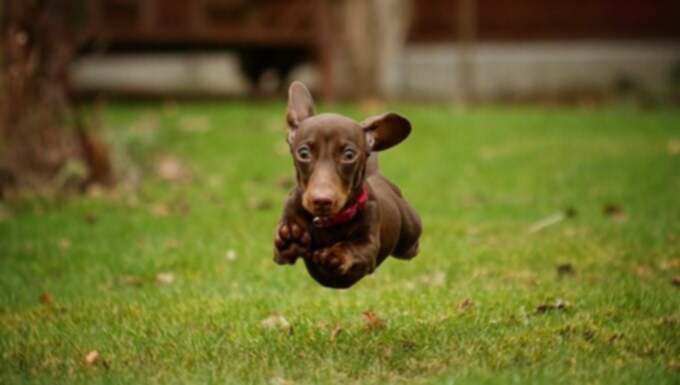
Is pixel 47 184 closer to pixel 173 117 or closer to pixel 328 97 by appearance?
pixel 173 117

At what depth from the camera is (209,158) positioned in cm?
1158

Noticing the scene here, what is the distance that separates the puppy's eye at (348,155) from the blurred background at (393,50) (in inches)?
460

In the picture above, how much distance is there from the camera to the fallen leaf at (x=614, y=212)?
8.30 m

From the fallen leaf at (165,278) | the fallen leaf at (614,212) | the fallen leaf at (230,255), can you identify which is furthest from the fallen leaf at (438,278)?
the fallen leaf at (614,212)

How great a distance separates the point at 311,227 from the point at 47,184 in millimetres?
5694

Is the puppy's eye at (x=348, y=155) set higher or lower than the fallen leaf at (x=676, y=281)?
higher

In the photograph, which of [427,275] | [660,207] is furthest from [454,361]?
[660,207]

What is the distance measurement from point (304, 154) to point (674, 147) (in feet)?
28.7

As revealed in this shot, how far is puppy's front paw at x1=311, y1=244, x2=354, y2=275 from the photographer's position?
391cm

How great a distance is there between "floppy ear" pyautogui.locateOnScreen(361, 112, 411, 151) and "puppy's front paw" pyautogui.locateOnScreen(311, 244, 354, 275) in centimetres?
42

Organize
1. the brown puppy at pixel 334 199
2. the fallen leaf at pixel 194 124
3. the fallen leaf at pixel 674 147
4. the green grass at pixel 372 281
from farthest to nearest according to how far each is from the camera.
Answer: the fallen leaf at pixel 194 124 → the fallen leaf at pixel 674 147 → the green grass at pixel 372 281 → the brown puppy at pixel 334 199

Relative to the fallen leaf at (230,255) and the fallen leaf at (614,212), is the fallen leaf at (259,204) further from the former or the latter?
the fallen leaf at (614,212)

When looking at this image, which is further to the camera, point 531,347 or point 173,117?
point 173,117

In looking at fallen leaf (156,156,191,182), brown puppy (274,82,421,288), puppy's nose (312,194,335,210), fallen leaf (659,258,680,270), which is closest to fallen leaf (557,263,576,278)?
fallen leaf (659,258,680,270)
